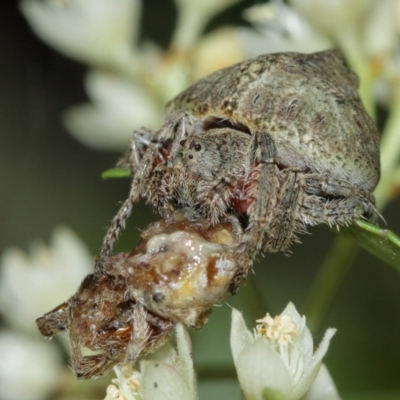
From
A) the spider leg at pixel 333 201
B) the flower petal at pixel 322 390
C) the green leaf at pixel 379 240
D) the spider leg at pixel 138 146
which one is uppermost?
the spider leg at pixel 138 146

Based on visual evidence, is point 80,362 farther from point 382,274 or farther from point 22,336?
point 382,274

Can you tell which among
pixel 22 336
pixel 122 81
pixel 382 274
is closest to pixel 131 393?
pixel 22 336

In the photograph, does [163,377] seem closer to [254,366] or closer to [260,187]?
[254,366]

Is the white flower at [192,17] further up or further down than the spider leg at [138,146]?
further up

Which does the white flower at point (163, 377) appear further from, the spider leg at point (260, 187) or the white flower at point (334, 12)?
the white flower at point (334, 12)

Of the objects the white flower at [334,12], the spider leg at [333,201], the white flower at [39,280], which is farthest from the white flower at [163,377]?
the white flower at [334,12]
